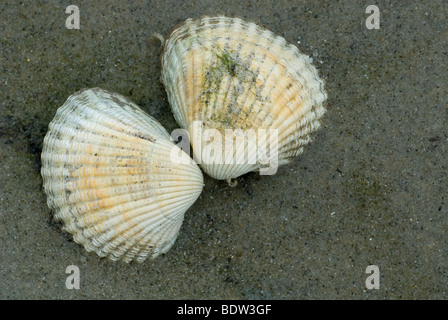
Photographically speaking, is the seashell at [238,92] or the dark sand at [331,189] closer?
the seashell at [238,92]

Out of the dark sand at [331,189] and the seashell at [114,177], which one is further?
the dark sand at [331,189]

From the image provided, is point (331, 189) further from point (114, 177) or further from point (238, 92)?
point (114, 177)

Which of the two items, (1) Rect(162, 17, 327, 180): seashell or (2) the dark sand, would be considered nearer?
(1) Rect(162, 17, 327, 180): seashell

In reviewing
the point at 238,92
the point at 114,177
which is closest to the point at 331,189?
the point at 238,92

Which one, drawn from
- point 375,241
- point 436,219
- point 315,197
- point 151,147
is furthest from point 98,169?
point 436,219
